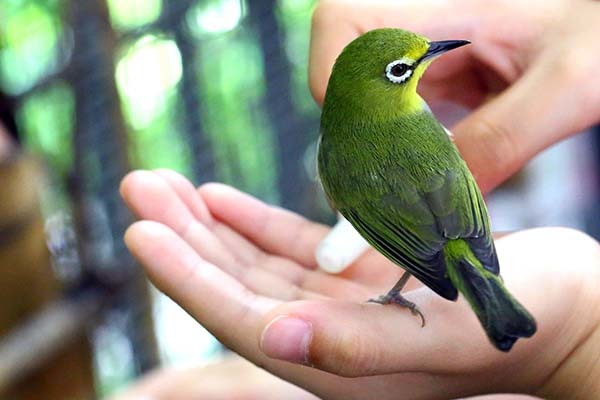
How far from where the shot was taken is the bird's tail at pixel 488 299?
3.58 ft

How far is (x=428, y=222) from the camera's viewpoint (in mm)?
1337

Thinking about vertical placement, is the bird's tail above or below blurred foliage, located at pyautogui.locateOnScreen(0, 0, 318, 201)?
below

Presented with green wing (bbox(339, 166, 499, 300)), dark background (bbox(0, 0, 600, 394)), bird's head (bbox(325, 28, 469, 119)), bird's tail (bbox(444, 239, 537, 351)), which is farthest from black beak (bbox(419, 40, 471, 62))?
dark background (bbox(0, 0, 600, 394))

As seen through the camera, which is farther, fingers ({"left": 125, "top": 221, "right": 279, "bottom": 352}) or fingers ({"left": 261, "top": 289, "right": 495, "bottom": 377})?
fingers ({"left": 125, "top": 221, "right": 279, "bottom": 352})

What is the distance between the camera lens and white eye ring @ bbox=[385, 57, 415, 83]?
1368 millimetres

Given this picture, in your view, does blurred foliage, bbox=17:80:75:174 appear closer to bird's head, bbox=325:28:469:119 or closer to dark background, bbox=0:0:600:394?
dark background, bbox=0:0:600:394

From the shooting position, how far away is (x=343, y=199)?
1.47 m

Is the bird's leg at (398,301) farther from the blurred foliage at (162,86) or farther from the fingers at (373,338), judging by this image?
the blurred foliage at (162,86)

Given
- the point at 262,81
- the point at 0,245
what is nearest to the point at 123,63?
the point at 262,81

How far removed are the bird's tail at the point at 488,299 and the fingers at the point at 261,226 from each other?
1.85 feet

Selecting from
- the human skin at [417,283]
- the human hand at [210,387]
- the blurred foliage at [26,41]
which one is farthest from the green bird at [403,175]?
the blurred foliage at [26,41]

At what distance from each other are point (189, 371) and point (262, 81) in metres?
1.33

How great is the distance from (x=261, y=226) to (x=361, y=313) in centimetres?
56

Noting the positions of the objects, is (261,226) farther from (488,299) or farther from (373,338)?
(488,299)
